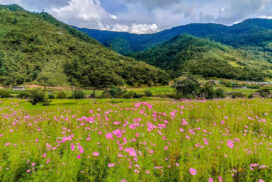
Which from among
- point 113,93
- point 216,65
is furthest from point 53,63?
point 216,65

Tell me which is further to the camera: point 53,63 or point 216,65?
point 216,65

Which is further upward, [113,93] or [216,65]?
[216,65]

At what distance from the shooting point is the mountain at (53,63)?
355ft

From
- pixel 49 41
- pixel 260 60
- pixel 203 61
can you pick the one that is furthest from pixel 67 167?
pixel 260 60

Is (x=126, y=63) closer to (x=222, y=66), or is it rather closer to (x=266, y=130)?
(x=222, y=66)

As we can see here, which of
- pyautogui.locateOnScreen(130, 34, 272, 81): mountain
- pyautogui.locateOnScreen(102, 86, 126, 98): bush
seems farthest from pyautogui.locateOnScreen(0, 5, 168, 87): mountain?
pyautogui.locateOnScreen(102, 86, 126, 98): bush

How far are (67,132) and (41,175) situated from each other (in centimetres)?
136

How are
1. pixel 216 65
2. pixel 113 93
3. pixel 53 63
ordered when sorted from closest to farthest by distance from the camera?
pixel 113 93 < pixel 53 63 < pixel 216 65

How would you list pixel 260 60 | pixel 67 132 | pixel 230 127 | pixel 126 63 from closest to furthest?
pixel 67 132 < pixel 230 127 < pixel 126 63 < pixel 260 60


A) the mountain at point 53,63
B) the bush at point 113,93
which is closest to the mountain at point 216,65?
the mountain at point 53,63

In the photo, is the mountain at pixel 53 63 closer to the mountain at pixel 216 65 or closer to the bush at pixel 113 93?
the mountain at pixel 216 65

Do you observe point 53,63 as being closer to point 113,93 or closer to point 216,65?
point 113,93

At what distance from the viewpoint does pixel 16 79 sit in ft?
335

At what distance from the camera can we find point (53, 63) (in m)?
125
